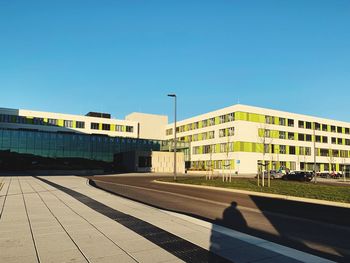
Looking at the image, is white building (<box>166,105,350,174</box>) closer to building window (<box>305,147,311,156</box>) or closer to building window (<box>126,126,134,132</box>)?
building window (<box>305,147,311,156</box>)

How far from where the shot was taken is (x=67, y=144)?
72.4 metres

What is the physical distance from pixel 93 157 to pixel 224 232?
70.7 metres

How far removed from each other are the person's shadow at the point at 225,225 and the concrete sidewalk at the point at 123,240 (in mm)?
20

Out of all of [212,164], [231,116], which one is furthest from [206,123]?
[212,164]

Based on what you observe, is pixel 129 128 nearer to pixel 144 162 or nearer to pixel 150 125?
pixel 150 125

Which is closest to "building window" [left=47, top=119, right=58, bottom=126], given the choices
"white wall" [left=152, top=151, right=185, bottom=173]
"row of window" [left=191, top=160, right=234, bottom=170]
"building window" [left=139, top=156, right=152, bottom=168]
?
"building window" [left=139, top=156, right=152, bottom=168]

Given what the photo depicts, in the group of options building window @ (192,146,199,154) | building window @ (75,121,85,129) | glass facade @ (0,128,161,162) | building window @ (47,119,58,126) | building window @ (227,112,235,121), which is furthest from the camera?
building window @ (75,121,85,129)

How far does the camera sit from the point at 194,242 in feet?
22.7

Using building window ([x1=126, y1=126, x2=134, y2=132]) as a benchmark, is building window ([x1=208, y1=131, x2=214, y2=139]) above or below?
below

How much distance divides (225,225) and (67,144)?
68103 millimetres

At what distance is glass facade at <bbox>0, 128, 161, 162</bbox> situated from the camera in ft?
222

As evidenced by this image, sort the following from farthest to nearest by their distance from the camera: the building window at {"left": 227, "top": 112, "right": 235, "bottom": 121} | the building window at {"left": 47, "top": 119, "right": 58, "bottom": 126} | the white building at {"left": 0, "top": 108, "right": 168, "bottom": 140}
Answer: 1. the building window at {"left": 47, "top": 119, "right": 58, "bottom": 126}
2. the white building at {"left": 0, "top": 108, "right": 168, "bottom": 140}
3. the building window at {"left": 227, "top": 112, "right": 235, "bottom": 121}

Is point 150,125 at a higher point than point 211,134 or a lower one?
higher

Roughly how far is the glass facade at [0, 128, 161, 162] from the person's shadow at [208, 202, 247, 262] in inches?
2521
